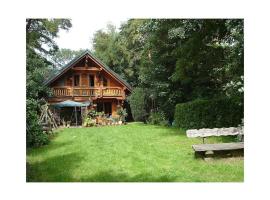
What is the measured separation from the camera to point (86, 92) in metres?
8.59

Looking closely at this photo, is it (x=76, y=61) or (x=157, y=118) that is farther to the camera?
(x=76, y=61)

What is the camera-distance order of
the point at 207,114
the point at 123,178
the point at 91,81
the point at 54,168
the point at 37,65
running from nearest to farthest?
the point at 123,178 < the point at 54,168 < the point at 37,65 < the point at 207,114 < the point at 91,81

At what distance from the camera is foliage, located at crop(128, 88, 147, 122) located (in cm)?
849

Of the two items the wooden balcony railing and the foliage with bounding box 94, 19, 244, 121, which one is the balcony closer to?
the wooden balcony railing

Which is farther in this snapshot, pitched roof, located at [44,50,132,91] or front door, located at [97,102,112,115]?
front door, located at [97,102,112,115]

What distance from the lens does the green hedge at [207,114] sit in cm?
771

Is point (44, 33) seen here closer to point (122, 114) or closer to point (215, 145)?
point (122, 114)

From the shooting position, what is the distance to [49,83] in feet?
25.7

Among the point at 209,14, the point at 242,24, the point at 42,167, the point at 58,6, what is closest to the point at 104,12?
the point at 58,6

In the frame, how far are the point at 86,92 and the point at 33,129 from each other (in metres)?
1.60

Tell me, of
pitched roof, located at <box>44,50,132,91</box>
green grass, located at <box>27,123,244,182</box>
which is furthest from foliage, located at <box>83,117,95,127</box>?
pitched roof, located at <box>44,50,132,91</box>

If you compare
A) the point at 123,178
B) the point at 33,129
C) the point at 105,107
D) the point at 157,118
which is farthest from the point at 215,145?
the point at 33,129

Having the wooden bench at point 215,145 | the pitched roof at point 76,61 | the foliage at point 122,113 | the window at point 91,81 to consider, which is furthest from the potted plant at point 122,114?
the wooden bench at point 215,145

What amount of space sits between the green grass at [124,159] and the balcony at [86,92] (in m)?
0.71
